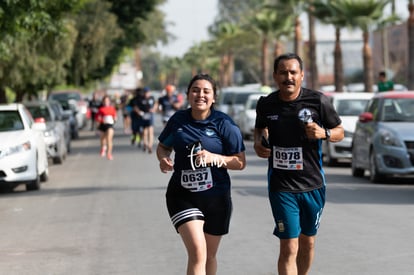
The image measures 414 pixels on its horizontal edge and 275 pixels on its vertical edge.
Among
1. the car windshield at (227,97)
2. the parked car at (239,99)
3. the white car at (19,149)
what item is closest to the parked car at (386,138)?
the white car at (19,149)

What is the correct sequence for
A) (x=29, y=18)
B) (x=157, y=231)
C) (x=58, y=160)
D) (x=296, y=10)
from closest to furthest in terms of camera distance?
(x=157, y=231), (x=29, y=18), (x=58, y=160), (x=296, y=10)

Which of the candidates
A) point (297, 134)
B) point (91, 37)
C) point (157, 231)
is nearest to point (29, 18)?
point (157, 231)

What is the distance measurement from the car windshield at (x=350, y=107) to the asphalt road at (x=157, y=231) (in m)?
4.21

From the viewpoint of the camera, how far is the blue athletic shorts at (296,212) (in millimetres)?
7051

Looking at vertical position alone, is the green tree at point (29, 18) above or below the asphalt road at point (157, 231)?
above

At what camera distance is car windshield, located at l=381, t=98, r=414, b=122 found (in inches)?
720

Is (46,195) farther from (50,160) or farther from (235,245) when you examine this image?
(50,160)

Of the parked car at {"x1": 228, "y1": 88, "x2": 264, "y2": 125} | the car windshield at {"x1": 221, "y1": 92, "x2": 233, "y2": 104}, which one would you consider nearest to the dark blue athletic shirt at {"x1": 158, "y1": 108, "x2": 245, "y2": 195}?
the parked car at {"x1": 228, "y1": 88, "x2": 264, "y2": 125}

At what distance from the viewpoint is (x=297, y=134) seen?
7156 mm

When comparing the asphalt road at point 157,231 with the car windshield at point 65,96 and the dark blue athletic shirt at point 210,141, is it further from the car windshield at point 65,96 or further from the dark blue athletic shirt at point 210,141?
the car windshield at point 65,96

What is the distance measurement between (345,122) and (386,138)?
520 cm

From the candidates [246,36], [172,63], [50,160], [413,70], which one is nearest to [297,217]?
[50,160]

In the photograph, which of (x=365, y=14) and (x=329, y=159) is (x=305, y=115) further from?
(x=365, y=14)

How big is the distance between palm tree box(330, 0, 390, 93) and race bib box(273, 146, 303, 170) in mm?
33935
